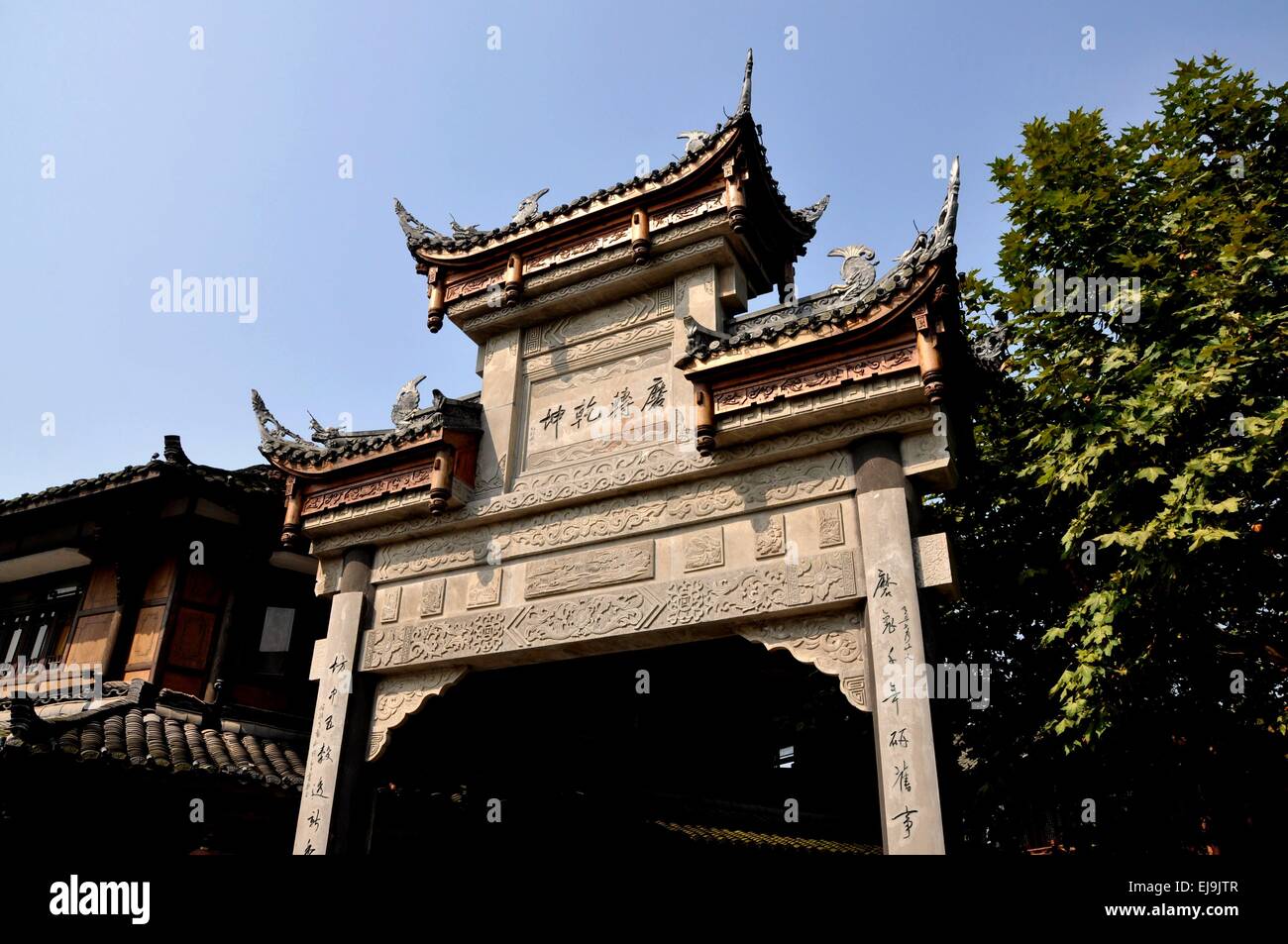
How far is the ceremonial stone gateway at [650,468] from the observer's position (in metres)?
7.49

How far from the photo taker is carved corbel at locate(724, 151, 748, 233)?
30.0 feet

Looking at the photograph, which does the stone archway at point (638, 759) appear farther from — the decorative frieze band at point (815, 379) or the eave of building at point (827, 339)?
the eave of building at point (827, 339)

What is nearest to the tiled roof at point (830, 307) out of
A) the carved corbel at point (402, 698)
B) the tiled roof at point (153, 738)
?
the carved corbel at point (402, 698)

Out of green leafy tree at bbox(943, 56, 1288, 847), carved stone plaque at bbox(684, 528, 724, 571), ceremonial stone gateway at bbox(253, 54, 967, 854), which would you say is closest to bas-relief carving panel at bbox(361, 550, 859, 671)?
ceremonial stone gateway at bbox(253, 54, 967, 854)

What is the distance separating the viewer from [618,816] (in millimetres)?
11680

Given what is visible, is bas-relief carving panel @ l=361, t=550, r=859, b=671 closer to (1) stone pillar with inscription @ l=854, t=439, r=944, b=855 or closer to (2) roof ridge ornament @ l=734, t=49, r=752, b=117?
(1) stone pillar with inscription @ l=854, t=439, r=944, b=855

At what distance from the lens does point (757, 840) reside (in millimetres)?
12008

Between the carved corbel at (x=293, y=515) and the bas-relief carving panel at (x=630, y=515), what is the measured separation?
3.65 feet

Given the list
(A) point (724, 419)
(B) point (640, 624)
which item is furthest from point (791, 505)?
(B) point (640, 624)

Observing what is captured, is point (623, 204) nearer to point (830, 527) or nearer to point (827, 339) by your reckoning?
point (827, 339)

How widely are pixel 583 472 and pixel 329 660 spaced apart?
342 centimetres
